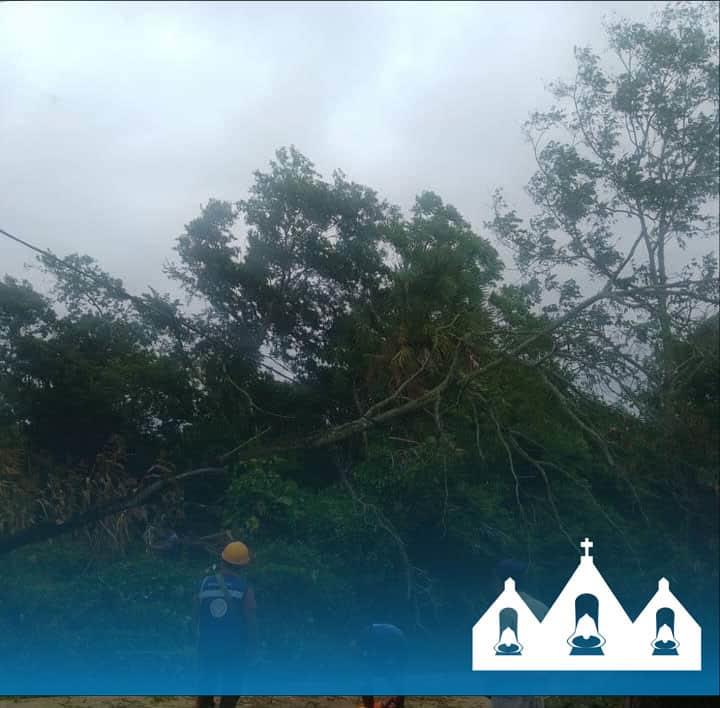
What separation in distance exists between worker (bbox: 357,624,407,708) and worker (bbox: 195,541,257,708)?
1.61 ft

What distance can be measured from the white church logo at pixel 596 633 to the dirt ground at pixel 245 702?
1.43ft

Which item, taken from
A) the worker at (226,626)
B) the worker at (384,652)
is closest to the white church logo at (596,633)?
the worker at (384,652)

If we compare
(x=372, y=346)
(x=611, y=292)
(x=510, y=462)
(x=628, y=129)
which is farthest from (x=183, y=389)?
(x=628, y=129)

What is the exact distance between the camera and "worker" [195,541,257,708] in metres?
4.62

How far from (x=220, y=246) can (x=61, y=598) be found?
1651 mm

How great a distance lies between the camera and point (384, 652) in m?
4.57

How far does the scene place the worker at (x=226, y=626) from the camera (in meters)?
4.62

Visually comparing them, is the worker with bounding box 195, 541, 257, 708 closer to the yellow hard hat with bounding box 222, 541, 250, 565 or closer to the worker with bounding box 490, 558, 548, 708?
the yellow hard hat with bounding box 222, 541, 250, 565

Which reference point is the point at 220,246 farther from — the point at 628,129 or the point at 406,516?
the point at 628,129

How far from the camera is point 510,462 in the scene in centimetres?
461

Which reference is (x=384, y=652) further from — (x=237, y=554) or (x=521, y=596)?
(x=237, y=554)

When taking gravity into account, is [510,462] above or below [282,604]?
above
